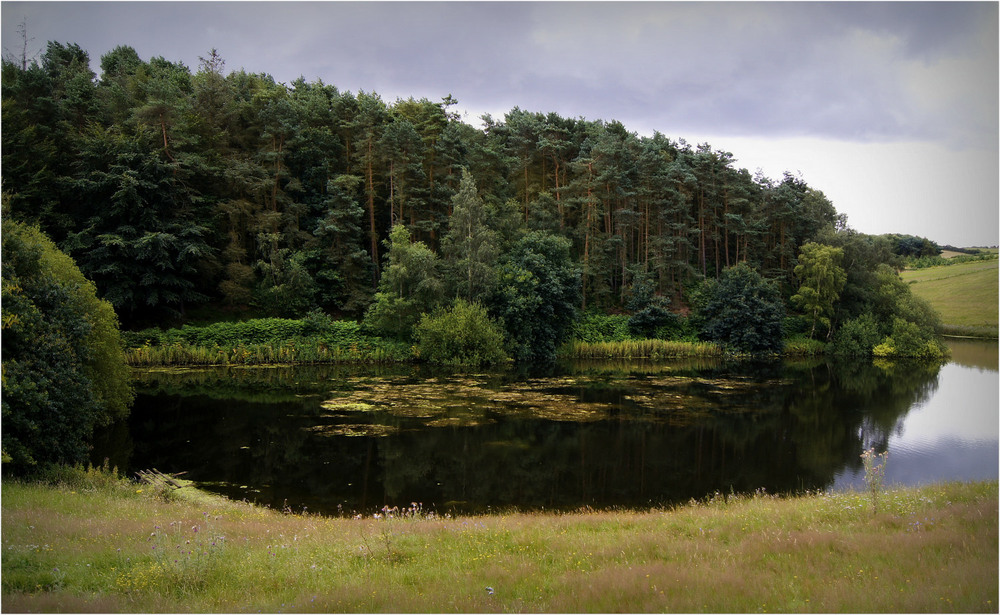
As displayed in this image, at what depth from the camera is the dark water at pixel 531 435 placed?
534 inches

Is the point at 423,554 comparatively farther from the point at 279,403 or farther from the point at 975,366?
the point at 975,366

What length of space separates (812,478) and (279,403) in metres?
19.4

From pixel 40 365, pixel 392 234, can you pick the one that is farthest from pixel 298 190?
pixel 40 365

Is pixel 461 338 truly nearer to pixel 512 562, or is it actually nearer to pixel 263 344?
pixel 263 344

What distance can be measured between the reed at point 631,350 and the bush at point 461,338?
22.3 feet

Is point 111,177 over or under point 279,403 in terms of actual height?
over

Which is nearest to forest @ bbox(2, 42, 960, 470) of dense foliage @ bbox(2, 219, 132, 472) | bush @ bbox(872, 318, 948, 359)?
bush @ bbox(872, 318, 948, 359)

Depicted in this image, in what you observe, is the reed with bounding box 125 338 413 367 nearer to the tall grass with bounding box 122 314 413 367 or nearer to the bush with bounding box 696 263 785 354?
the tall grass with bounding box 122 314 413 367

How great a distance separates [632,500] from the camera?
41.8ft

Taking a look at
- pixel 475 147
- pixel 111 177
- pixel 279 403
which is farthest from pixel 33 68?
pixel 279 403

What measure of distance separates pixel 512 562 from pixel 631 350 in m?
33.3

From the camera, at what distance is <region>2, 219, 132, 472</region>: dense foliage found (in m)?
10.9

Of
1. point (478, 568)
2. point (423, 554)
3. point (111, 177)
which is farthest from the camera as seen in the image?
point (111, 177)

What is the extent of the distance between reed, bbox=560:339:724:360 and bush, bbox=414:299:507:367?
6.80 m
